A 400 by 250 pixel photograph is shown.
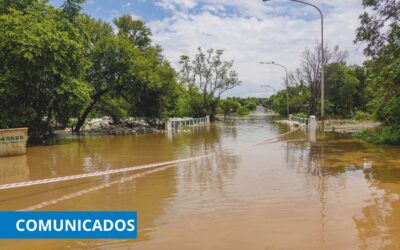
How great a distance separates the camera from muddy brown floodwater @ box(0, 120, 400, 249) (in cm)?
543

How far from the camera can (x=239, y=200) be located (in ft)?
25.2

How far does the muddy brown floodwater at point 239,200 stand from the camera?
17.8ft

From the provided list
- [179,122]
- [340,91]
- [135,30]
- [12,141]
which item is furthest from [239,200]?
[340,91]

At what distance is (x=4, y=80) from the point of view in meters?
20.2

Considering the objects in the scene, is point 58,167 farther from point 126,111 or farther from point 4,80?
point 126,111

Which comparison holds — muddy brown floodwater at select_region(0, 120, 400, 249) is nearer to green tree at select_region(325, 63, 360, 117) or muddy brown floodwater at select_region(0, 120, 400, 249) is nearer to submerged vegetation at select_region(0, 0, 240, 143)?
submerged vegetation at select_region(0, 0, 240, 143)

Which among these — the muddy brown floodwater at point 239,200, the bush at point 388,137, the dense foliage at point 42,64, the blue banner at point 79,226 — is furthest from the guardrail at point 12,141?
the bush at point 388,137

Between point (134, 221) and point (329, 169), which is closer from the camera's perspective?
point (134, 221)

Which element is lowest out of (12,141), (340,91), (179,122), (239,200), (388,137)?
(239,200)

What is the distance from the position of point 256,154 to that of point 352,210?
27.0 ft

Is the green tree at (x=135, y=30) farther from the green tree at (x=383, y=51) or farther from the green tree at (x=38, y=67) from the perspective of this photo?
the green tree at (x=383, y=51)

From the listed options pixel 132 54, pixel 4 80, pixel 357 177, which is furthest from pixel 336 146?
pixel 132 54

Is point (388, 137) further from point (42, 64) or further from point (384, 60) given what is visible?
point (42, 64)

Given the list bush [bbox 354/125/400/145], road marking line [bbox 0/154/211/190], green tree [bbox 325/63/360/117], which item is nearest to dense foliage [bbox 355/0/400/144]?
bush [bbox 354/125/400/145]
